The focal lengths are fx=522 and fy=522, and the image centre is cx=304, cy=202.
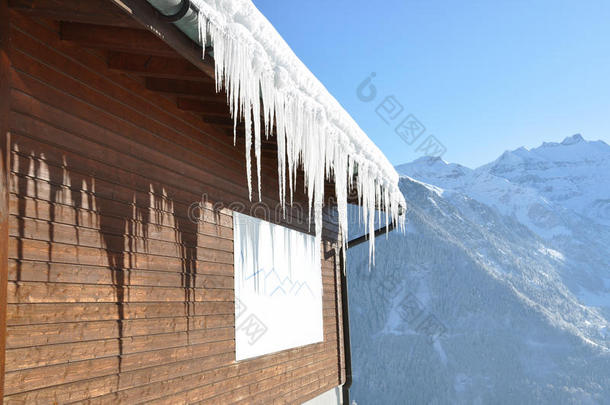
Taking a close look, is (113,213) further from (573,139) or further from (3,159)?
(573,139)

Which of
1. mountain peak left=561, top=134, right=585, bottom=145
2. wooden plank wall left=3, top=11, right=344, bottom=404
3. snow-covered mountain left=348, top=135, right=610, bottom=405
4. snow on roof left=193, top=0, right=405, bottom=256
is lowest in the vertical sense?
snow-covered mountain left=348, top=135, right=610, bottom=405

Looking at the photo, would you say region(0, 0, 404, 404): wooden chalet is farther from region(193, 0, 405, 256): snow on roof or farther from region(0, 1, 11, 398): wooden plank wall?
region(193, 0, 405, 256): snow on roof

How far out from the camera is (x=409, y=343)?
66.1 m

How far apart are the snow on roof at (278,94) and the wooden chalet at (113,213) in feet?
0.49

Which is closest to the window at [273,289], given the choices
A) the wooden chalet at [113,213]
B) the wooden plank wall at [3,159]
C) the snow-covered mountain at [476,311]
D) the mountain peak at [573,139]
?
the wooden chalet at [113,213]

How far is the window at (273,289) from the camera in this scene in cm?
418

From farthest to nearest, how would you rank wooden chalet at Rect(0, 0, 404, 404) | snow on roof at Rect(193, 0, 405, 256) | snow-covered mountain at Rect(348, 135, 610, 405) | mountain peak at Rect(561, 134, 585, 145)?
mountain peak at Rect(561, 134, 585, 145)
snow-covered mountain at Rect(348, 135, 610, 405)
snow on roof at Rect(193, 0, 405, 256)
wooden chalet at Rect(0, 0, 404, 404)

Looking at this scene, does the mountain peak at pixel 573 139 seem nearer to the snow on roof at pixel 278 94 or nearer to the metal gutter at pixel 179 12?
the snow on roof at pixel 278 94

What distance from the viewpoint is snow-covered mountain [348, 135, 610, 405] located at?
194 feet

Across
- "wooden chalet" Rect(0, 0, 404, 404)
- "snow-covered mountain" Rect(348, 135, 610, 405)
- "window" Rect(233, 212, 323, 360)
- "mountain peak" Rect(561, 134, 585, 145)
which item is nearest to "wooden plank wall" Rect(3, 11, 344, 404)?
"wooden chalet" Rect(0, 0, 404, 404)

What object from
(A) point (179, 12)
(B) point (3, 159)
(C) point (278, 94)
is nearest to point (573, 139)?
(C) point (278, 94)

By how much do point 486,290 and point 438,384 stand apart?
619 inches

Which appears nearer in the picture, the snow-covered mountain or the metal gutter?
the metal gutter

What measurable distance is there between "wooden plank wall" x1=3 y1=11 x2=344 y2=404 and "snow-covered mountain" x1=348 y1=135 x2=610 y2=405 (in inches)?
2270
